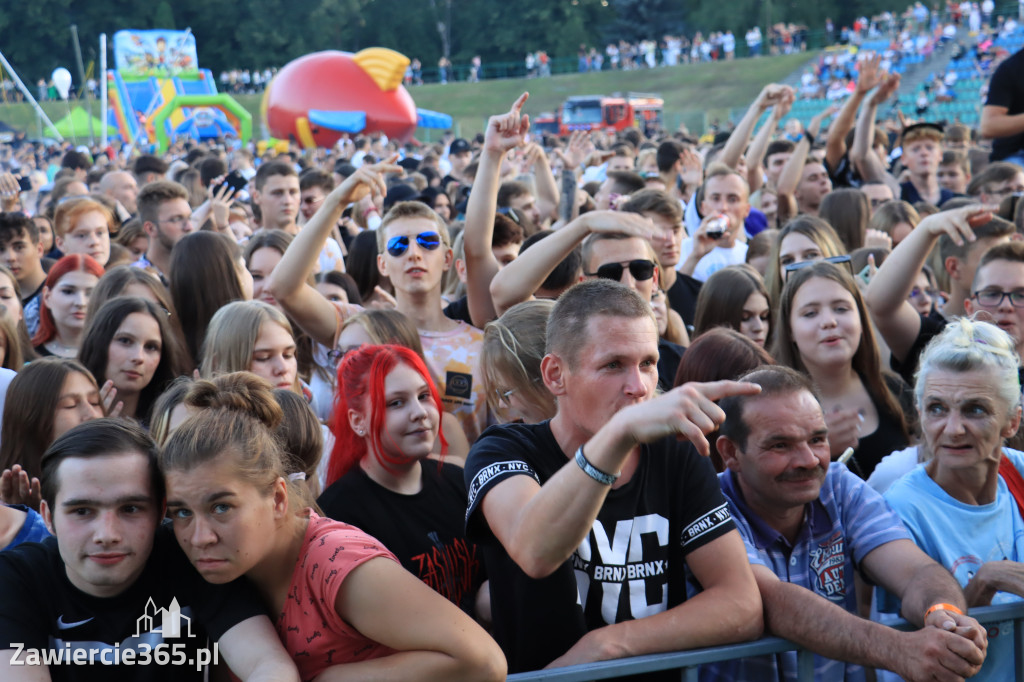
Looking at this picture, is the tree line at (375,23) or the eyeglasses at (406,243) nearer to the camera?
Answer: the eyeglasses at (406,243)

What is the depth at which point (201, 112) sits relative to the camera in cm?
3522

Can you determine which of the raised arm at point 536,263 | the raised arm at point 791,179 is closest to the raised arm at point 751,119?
the raised arm at point 791,179

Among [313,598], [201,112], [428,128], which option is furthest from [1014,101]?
[428,128]

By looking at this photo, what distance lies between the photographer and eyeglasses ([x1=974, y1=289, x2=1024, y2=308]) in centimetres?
431

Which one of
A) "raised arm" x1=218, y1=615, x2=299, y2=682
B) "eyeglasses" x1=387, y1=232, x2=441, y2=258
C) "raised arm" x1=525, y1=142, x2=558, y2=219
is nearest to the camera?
"raised arm" x1=218, y1=615, x2=299, y2=682

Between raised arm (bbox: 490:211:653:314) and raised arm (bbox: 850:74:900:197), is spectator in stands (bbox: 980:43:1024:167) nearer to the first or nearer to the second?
raised arm (bbox: 850:74:900:197)

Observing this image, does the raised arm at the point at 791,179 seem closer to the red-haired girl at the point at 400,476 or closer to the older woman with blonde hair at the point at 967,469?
the older woman with blonde hair at the point at 967,469

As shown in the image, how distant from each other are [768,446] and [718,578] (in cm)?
44

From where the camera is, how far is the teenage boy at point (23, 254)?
607 cm

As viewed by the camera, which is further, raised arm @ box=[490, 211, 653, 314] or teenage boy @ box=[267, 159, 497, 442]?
teenage boy @ box=[267, 159, 497, 442]

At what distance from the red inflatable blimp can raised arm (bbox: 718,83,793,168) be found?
27966mm

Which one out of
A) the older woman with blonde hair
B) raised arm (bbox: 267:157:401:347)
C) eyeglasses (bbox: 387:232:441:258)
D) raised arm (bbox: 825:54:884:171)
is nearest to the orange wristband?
the older woman with blonde hair

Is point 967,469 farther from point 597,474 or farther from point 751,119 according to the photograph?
point 751,119

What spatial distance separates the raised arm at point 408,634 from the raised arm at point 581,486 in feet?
0.76
